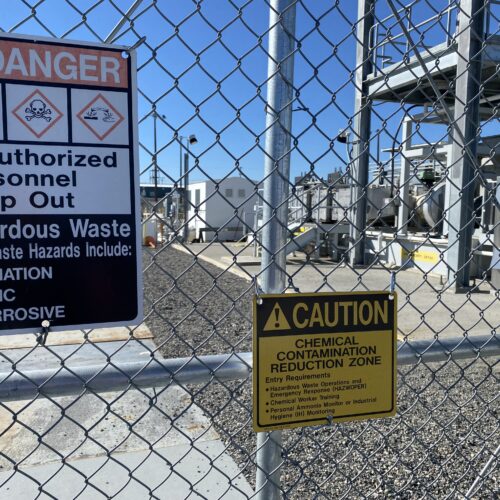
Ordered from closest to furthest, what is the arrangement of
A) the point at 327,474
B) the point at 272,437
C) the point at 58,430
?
the point at 272,437
the point at 327,474
the point at 58,430

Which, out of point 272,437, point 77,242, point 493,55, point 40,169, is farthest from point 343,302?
point 493,55

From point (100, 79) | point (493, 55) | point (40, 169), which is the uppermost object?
point (493, 55)

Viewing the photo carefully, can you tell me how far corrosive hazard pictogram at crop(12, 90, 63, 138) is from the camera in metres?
1.28

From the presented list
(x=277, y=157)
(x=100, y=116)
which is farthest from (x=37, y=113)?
(x=277, y=157)

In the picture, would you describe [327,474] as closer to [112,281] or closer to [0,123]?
[112,281]

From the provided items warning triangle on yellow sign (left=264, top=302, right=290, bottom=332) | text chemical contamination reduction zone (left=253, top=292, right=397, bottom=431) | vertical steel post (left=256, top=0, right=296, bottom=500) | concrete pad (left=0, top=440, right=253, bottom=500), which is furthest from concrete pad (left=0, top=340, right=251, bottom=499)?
warning triangle on yellow sign (left=264, top=302, right=290, bottom=332)

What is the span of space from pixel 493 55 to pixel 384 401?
874cm

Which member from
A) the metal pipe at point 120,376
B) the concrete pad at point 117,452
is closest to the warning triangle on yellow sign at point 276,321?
the metal pipe at point 120,376

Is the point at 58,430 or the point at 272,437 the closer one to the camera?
the point at 272,437

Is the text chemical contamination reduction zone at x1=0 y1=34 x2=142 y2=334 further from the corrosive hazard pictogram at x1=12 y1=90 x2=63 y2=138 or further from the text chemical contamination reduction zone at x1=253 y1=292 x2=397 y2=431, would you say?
the text chemical contamination reduction zone at x1=253 y1=292 x2=397 y2=431

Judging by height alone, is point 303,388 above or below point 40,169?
below

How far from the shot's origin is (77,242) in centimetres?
135

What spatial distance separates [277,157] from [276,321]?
1.76ft

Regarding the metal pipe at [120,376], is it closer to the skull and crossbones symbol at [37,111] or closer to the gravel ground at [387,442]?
the gravel ground at [387,442]
